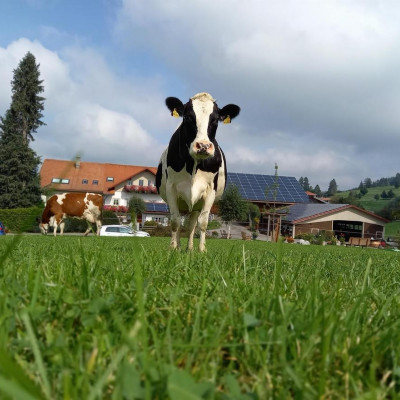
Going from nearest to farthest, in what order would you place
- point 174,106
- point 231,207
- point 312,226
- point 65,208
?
point 174,106, point 65,208, point 231,207, point 312,226

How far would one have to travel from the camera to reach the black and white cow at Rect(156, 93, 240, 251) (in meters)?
6.08

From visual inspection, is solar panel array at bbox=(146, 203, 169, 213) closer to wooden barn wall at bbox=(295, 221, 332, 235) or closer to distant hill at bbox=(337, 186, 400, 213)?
wooden barn wall at bbox=(295, 221, 332, 235)

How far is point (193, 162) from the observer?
638cm

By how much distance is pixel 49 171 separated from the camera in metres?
63.5

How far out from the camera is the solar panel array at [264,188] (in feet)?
227

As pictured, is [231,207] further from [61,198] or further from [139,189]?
[61,198]

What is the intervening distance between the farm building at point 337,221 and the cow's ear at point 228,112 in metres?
54.1

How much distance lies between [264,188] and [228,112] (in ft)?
218

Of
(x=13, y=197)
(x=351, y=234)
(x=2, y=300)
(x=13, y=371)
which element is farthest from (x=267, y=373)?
(x=351, y=234)

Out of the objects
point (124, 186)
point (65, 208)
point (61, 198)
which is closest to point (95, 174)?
point (124, 186)

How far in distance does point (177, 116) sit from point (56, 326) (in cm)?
590

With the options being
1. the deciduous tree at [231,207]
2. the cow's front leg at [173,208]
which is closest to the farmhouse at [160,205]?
the deciduous tree at [231,207]

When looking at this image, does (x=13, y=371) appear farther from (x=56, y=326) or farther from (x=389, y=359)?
(x=389, y=359)

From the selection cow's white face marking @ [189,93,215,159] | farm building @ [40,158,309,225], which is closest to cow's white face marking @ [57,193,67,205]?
cow's white face marking @ [189,93,215,159]
